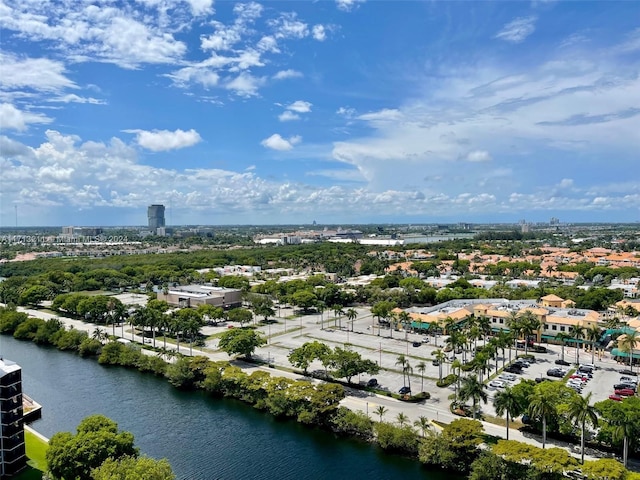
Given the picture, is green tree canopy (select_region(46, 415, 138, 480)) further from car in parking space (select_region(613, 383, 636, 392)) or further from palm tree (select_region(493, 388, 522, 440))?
car in parking space (select_region(613, 383, 636, 392))

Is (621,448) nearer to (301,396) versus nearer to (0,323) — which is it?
(301,396)

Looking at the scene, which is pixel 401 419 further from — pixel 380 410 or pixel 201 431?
pixel 201 431

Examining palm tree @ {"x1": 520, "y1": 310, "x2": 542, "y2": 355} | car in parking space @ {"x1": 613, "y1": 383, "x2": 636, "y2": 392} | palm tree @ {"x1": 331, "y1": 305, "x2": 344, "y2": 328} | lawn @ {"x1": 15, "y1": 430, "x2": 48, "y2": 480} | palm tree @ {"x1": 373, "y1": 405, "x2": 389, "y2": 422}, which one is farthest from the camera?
palm tree @ {"x1": 331, "y1": 305, "x2": 344, "y2": 328}

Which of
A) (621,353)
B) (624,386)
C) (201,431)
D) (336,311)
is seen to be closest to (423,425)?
(201,431)

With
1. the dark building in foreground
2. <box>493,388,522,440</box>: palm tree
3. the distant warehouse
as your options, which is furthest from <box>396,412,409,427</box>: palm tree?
the distant warehouse

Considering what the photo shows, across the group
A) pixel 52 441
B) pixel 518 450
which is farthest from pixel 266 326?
pixel 518 450

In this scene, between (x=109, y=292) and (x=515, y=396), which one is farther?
(x=109, y=292)

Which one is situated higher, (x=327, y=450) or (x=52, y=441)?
(x=52, y=441)

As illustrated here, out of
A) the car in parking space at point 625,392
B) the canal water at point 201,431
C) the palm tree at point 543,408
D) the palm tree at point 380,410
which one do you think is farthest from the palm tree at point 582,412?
the car in parking space at point 625,392
